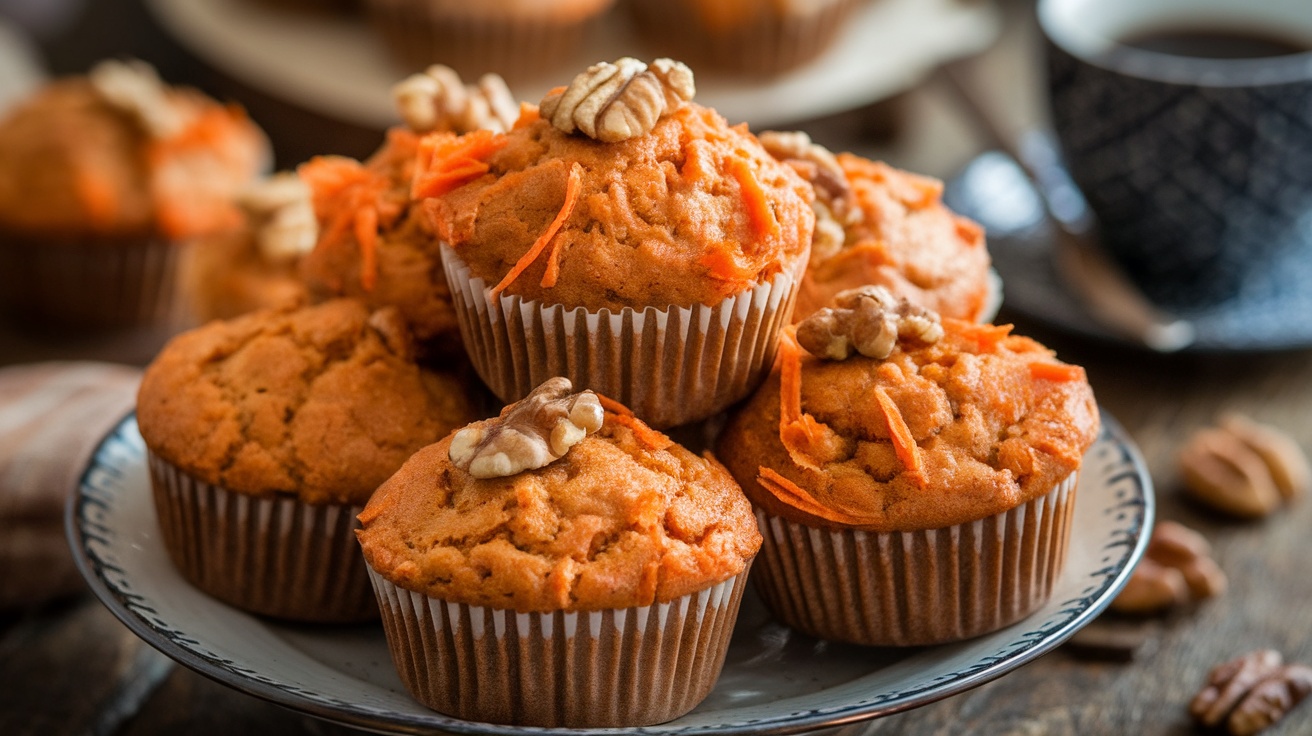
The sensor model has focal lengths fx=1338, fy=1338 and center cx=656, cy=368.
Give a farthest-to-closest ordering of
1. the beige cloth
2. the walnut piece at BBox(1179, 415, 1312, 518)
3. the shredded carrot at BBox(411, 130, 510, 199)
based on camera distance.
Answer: the walnut piece at BBox(1179, 415, 1312, 518) < the beige cloth < the shredded carrot at BBox(411, 130, 510, 199)

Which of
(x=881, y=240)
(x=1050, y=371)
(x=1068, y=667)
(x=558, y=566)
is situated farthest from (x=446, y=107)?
(x=1068, y=667)

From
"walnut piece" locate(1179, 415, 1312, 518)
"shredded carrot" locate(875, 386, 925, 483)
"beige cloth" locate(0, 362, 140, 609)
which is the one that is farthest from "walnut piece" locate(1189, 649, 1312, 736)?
"beige cloth" locate(0, 362, 140, 609)

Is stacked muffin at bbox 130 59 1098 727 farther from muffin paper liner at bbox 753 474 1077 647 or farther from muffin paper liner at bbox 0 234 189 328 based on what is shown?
muffin paper liner at bbox 0 234 189 328

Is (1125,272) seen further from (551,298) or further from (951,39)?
(551,298)

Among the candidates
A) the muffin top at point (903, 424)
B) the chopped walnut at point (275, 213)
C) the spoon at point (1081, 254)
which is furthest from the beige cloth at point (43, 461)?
the spoon at point (1081, 254)

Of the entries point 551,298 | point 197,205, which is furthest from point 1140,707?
point 197,205

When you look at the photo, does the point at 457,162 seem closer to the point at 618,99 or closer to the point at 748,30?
the point at 618,99
